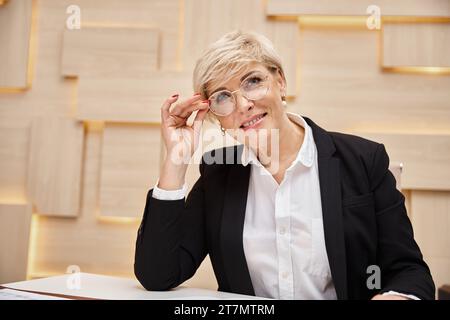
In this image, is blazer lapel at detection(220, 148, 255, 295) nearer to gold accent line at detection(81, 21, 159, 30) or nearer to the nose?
the nose

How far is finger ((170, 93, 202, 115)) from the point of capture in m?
1.18

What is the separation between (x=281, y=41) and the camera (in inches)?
Answer: 72.9

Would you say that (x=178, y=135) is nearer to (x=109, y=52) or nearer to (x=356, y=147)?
(x=356, y=147)

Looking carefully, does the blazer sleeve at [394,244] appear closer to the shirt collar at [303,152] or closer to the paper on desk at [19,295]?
the shirt collar at [303,152]

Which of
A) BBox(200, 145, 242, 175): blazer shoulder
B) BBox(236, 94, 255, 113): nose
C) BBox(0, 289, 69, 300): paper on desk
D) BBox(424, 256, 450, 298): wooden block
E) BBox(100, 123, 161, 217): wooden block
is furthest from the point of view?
BBox(100, 123, 161, 217): wooden block

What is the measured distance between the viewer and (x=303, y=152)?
3.80 ft

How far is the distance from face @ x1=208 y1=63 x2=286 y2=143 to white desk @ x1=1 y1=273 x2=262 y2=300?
47 cm

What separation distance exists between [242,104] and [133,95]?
893mm

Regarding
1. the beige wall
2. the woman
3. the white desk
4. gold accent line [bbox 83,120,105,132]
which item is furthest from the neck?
gold accent line [bbox 83,120,105,132]

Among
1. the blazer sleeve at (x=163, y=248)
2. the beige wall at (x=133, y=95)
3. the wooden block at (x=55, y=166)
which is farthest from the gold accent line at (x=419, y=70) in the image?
the wooden block at (x=55, y=166)

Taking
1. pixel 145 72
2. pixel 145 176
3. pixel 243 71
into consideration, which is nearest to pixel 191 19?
pixel 145 72

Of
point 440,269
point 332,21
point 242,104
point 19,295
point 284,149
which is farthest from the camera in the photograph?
point 332,21

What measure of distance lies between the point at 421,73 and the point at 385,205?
99 cm

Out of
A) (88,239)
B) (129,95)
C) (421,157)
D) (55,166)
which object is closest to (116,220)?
(88,239)
